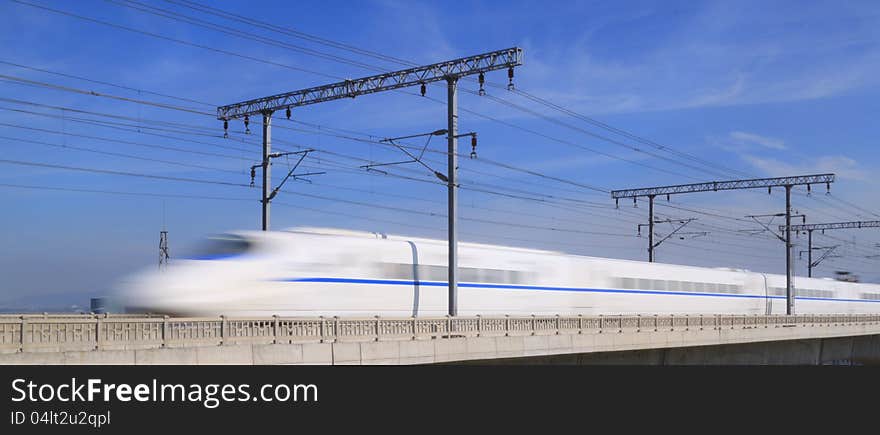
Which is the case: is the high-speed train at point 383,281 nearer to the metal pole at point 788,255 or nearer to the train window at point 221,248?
the train window at point 221,248

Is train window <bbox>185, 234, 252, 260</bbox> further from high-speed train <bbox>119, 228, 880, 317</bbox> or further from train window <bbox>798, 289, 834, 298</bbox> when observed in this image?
train window <bbox>798, 289, 834, 298</bbox>

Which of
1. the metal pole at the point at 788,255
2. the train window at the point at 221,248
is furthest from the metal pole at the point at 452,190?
the metal pole at the point at 788,255

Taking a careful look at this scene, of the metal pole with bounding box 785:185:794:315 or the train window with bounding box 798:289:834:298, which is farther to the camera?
the train window with bounding box 798:289:834:298

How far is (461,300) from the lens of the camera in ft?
117

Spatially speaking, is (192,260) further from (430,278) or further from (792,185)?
(792,185)

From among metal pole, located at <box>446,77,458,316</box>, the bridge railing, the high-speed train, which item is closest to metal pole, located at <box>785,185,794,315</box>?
the high-speed train

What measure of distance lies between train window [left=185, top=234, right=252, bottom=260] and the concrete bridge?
2.64 meters

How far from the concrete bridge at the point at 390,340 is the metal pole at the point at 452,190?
1917 millimetres

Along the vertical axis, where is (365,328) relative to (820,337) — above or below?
above

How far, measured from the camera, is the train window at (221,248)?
92.3 ft

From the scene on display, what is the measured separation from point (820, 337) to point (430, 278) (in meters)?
27.0

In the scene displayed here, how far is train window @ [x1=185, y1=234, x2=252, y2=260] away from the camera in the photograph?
2814 cm

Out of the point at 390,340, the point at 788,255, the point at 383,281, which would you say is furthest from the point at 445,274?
the point at 788,255
